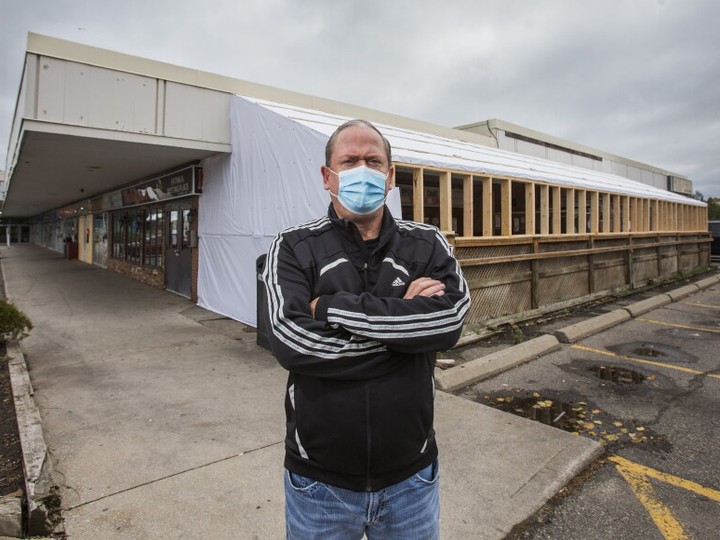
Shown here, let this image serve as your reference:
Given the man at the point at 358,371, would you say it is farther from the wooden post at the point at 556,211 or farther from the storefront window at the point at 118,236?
the storefront window at the point at 118,236

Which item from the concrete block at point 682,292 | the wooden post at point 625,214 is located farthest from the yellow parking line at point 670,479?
the wooden post at point 625,214

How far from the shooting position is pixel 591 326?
25.2 ft

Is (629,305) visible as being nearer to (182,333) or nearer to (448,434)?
(448,434)

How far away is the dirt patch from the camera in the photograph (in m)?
3.06

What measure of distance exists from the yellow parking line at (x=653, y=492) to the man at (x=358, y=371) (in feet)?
6.56

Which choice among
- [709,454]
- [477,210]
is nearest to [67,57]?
[709,454]

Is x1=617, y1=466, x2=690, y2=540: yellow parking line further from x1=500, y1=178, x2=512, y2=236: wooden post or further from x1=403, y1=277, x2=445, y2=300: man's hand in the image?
x1=500, y1=178, x2=512, y2=236: wooden post

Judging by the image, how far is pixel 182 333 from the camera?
7625 mm

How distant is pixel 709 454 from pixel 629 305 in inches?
267

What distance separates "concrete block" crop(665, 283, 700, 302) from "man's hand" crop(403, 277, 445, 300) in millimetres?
11756

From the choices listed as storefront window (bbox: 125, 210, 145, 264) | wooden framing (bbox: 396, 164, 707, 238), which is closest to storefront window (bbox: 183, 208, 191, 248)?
storefront window (bbox: 125, 210, 145, 264)

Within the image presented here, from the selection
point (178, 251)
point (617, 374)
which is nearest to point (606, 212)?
point (617, 374)

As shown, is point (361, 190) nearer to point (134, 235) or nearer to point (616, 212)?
point (616, 212)

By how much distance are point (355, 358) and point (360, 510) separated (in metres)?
0.50
